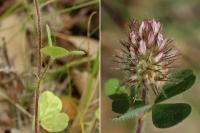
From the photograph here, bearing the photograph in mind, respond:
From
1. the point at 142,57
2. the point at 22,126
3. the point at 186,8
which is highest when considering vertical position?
the point at 186,8

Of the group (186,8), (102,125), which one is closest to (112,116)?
(102,125)

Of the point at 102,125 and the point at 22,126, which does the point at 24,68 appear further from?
the point at 102,125

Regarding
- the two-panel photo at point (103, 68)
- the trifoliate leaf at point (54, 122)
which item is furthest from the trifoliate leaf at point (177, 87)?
the trifoliate leaf at point (54, 122)

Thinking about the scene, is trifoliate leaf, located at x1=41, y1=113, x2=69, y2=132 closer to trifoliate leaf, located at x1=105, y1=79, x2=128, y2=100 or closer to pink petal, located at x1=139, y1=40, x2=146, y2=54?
trifoliate leaf, located at x1=105, y1=79, x2=128, y2=100

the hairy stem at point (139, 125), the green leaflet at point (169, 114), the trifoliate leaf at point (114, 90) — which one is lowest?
the hairy stem at point (139, 125)

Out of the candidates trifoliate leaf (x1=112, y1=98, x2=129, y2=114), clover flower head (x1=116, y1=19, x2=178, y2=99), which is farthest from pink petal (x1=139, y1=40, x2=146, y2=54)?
trifoliate leaf (x1=112, y1=98, x2=129, y2=114)

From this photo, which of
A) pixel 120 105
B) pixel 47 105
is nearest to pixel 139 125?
pixel 120 105

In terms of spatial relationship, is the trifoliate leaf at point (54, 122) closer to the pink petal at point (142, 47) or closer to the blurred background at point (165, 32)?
the blurred background at point (165, 32)
